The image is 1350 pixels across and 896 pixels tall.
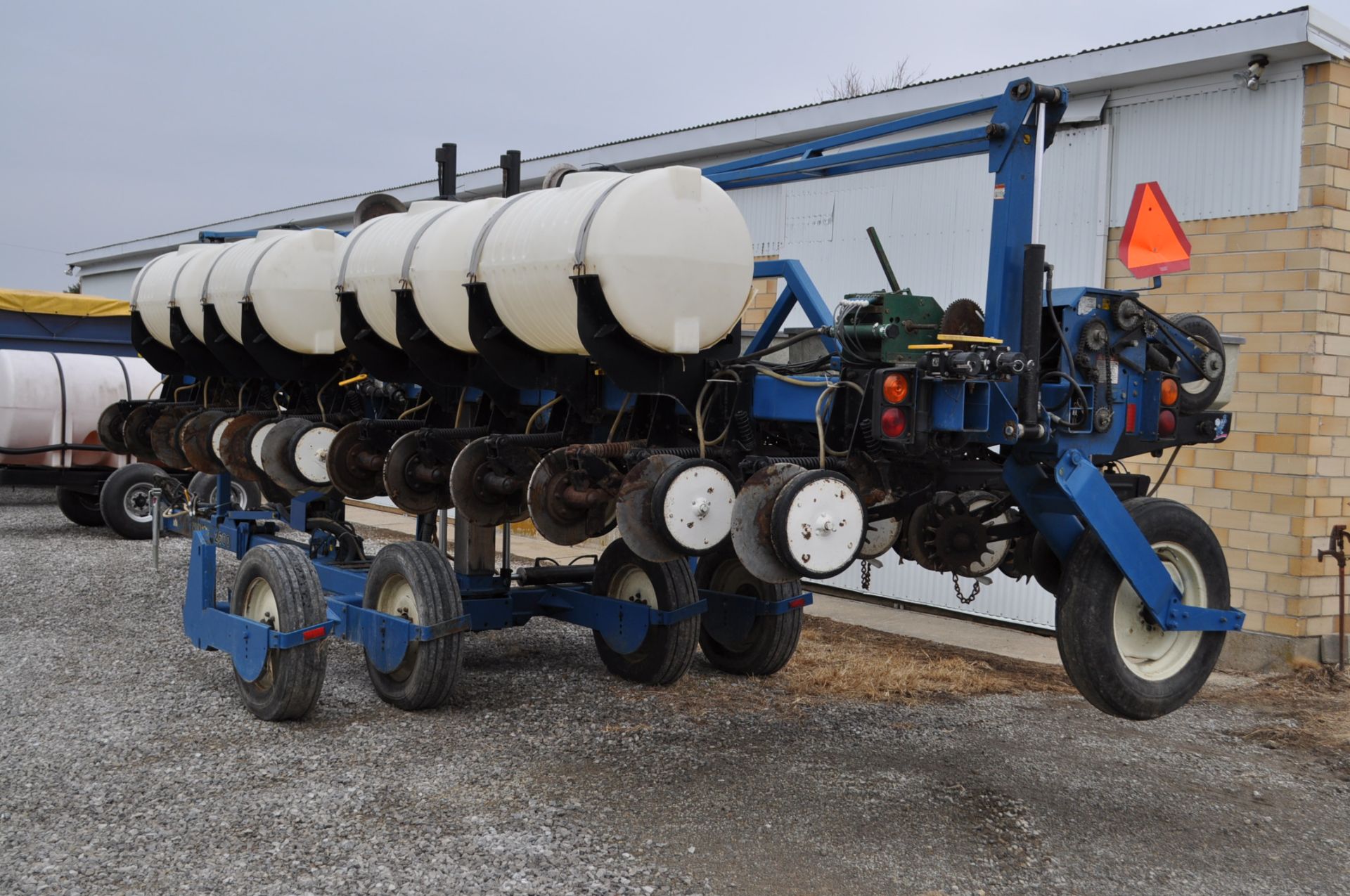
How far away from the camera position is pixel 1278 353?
7223 mm

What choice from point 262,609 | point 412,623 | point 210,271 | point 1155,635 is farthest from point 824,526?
point 210,271

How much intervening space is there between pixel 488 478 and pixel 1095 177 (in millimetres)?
4573

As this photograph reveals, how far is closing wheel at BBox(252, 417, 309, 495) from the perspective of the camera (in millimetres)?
7316

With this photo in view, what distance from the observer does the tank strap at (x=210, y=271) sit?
790cm

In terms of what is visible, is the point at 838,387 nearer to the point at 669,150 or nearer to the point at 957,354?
the point at 957,354

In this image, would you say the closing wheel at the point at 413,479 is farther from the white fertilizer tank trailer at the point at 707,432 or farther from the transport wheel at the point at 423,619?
the transport wheel at the point at 423,619

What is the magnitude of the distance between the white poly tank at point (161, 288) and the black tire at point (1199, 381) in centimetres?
610

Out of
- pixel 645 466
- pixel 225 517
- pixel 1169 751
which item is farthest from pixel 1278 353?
pixel 225 517

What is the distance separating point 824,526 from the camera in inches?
168

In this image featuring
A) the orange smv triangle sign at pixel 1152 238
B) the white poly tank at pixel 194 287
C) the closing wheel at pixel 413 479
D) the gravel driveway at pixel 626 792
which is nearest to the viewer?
the gravel driveway at pixel 626 792

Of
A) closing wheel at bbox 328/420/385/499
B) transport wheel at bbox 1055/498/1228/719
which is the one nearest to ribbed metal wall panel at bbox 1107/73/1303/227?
transport wheel at bbox 1055/498/1228/719

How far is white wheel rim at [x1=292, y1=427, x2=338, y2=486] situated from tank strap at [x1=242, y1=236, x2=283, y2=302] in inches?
34.8

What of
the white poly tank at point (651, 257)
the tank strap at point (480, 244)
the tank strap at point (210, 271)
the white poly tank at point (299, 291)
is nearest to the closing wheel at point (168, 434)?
the tank strap at point (210, 271)

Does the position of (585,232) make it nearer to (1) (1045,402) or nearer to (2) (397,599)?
(1) (1045,402)
